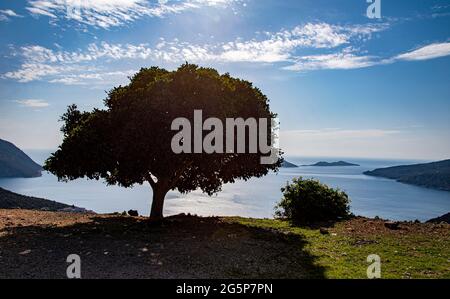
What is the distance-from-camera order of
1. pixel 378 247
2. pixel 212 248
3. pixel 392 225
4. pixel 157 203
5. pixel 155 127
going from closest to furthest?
1. pixel 212 248
2. pixel 378 247
3. pixel 155 127
4. pixel 392 225
5. pixel 157 203

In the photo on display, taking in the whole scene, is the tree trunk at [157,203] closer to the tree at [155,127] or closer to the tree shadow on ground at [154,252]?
the tree at [155,127]

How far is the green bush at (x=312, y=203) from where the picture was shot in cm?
2583

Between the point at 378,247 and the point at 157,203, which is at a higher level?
the point at 157,203

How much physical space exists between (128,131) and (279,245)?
10.1 metres

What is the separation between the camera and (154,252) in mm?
14734

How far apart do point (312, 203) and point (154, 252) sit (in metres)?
14.7

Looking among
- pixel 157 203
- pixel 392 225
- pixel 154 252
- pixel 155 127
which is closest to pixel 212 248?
pixel 154 252

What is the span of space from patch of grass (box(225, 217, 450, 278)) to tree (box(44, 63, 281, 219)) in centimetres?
574

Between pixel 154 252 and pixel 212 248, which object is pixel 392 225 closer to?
pixel 212 248

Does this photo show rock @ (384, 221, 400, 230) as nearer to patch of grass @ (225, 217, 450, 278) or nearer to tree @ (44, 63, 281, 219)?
patch of grass @ (225, 217, 450, 278)

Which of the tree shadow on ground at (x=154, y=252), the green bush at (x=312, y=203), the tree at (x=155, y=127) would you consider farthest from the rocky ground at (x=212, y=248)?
the tree at (x=155, y=127)

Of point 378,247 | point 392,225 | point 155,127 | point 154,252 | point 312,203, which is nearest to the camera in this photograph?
point 154,252
